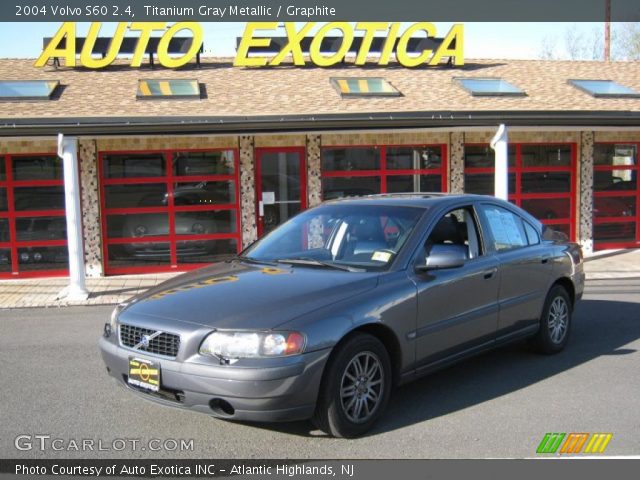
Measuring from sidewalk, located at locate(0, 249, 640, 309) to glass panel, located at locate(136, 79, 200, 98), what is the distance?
3591mm

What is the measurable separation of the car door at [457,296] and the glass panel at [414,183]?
8289 millimetres

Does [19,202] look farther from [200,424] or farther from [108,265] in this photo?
[200,424]

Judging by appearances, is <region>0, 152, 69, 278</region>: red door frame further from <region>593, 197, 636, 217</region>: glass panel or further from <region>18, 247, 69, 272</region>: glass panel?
<region>593, 197, 636, 217</region>: glass panel

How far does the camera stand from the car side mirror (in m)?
4.82

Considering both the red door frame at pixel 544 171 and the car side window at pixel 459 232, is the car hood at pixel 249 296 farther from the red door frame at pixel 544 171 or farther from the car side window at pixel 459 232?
the red door frame at pixel 544 171

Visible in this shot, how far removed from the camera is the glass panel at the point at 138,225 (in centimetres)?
1295

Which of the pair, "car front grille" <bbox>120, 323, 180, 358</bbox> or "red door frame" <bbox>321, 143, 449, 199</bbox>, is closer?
"car front grille" <bbox>120, 323, 180, 358</bbox>

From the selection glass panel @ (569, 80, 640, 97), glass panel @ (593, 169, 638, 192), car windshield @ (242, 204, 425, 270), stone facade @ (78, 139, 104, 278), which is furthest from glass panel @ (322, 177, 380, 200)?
car windshield @ (242, 204, 425, 270)

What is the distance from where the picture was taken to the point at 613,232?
1488 cm

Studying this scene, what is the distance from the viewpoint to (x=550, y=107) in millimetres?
13398

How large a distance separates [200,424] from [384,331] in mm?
1461

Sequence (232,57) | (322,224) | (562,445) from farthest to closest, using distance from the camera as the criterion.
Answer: (232,57), (322,224), (562,445)

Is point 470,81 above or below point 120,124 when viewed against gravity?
above

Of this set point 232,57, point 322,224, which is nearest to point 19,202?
point 232,57
